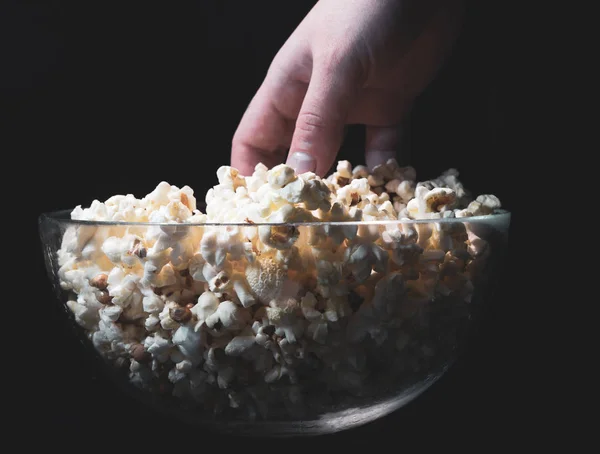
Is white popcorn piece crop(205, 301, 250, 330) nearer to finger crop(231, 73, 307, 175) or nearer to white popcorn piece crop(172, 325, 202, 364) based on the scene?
white popcorn piece crop(172, 325, 202, 364)

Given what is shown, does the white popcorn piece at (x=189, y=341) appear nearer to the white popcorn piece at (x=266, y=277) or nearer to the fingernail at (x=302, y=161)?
the white popcorn piece at (x=266, y=277)

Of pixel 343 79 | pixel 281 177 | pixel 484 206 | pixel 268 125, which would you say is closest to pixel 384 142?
pixel 268 125

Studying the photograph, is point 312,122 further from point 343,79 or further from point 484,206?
point 484,206

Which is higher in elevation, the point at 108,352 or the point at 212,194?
the point at 212,194

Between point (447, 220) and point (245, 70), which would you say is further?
point (245, 70)

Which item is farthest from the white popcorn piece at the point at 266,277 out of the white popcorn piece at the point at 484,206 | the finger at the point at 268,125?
the finger at the point at 268,125

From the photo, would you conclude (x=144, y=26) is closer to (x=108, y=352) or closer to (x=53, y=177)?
(x=53, y=177)

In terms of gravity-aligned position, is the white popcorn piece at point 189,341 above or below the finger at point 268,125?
below

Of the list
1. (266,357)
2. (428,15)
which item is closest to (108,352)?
(266,357)
